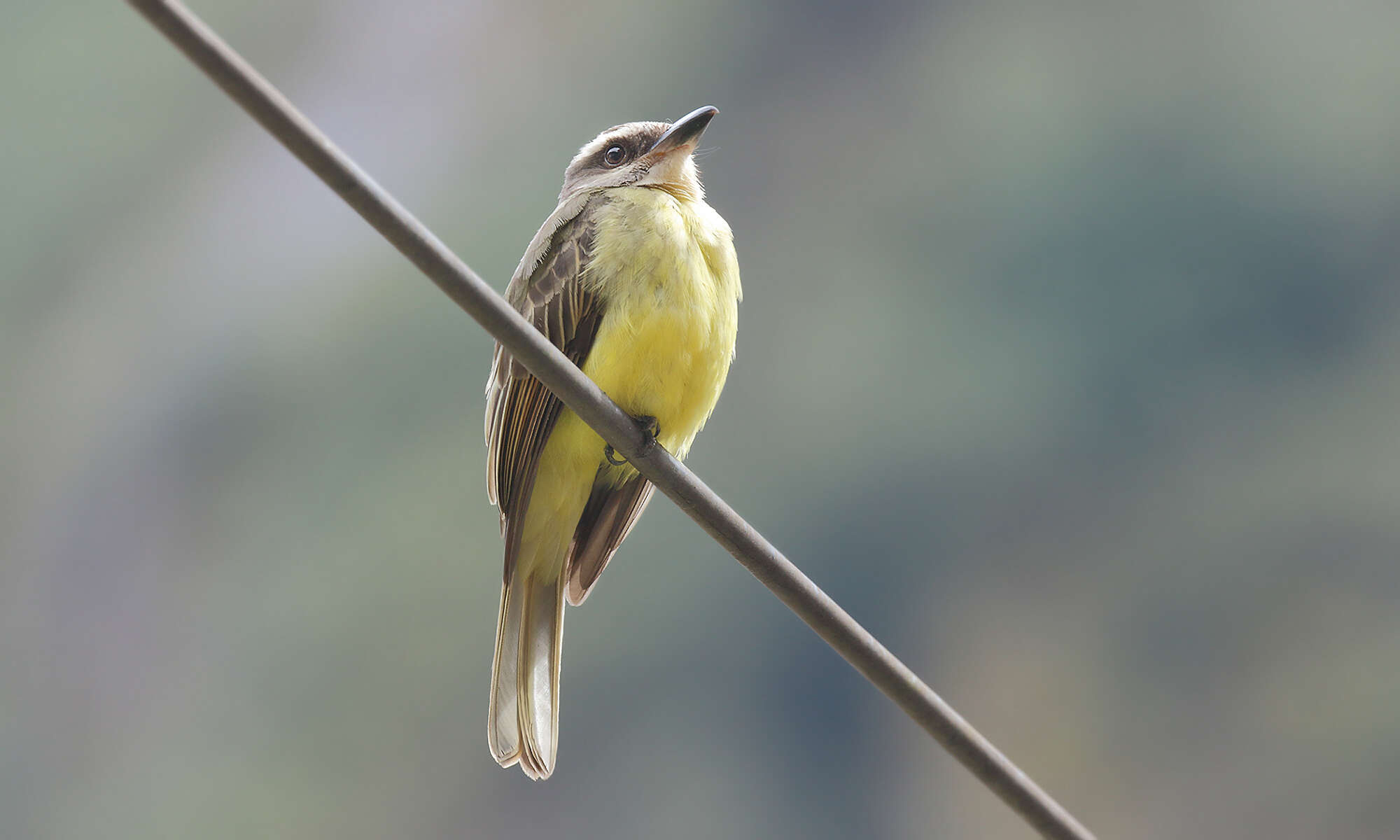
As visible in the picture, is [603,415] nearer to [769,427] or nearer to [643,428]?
[643,428]

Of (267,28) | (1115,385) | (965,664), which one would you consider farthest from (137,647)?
(1115,385)

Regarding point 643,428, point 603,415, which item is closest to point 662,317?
point 643,428

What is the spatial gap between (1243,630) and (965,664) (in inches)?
32.9

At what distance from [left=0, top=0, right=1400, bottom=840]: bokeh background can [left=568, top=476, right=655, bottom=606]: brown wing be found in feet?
5.89

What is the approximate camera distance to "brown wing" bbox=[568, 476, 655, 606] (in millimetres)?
1794

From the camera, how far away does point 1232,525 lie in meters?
3.46

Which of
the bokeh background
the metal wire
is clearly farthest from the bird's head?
the bokeh background

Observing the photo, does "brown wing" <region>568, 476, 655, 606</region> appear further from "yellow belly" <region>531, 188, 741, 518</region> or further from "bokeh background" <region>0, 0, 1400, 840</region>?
"bokeh background" <region>0, 0, 1400, 840</region>

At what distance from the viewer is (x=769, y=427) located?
151 inches

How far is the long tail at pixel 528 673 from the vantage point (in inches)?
61.0

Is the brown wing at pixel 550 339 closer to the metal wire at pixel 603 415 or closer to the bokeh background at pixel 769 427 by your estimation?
the metal wire at pixel 603 415

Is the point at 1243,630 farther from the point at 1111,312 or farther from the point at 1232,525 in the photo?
the point at 1111,312

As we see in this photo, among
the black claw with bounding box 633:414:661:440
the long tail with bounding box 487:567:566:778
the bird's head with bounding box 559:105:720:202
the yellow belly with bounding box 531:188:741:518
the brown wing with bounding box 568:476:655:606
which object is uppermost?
the bird's head with bounding box 559:105:720:202

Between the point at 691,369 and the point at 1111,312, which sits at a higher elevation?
the point at 1111,312
